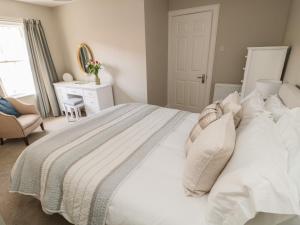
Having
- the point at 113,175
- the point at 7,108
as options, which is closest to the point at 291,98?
the point at 113,175

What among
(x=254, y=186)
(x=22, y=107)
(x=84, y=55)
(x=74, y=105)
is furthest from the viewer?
(x=84, y=55)

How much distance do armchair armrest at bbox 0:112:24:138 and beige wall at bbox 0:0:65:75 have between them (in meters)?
1.92

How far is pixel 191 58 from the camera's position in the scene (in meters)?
3.50

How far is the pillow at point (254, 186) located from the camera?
625 millimetres

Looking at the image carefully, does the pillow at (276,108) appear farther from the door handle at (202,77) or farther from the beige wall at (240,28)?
the door handle at (202,77)

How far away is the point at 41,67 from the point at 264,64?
4.29 meters

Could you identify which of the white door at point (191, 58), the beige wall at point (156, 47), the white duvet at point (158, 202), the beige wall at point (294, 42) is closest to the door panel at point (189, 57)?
the white door at point (191, 58)

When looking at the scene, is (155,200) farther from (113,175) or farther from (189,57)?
(189,57)

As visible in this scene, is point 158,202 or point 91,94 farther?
point 91,94

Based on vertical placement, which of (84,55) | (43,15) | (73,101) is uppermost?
(43,15)

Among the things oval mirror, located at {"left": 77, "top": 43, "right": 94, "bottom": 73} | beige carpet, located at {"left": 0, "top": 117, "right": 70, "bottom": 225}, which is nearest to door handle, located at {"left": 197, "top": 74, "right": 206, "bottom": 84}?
oval mirror, located at {"left": 77, "top": 43, "right": 94, "bottom": 73}

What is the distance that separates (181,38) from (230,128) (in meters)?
2.99

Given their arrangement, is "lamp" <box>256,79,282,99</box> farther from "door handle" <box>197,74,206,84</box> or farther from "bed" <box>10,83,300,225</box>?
Answer: "door handle" <box>197,74,206,84</box>

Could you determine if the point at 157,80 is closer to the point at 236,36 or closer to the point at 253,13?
the point at 236,36
